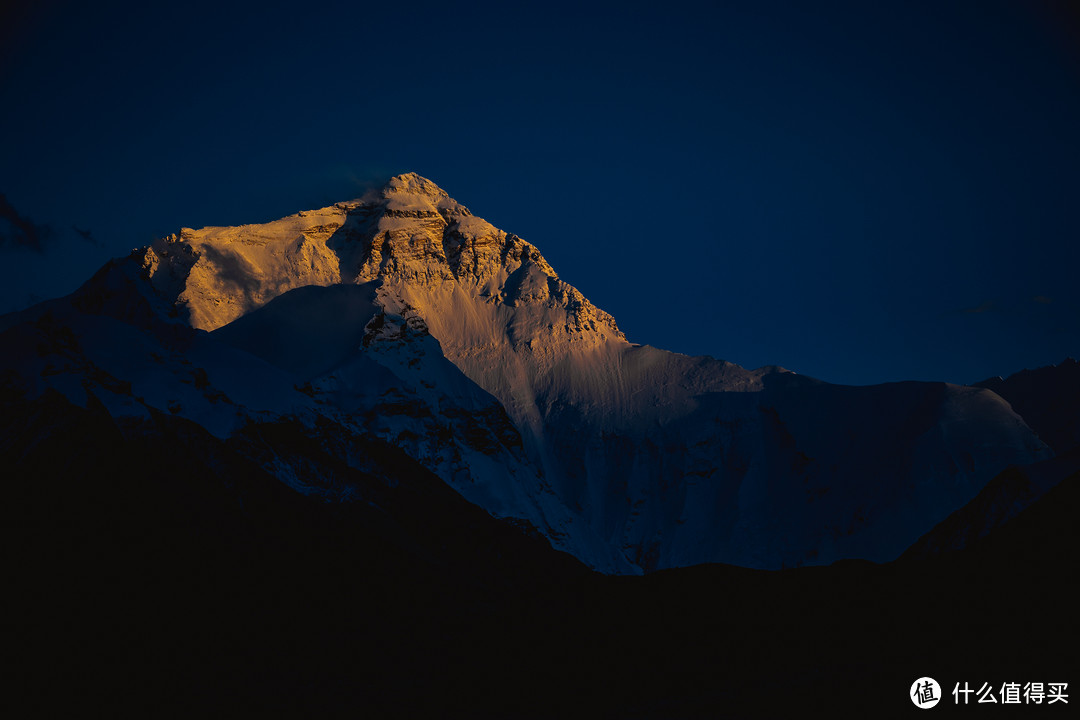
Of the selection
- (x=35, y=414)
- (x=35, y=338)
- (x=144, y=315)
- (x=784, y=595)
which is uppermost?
(x=144, y=315)

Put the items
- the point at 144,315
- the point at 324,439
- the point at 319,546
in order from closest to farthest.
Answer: the point at 319,546 < the point at 324,439 < the point at 144,315

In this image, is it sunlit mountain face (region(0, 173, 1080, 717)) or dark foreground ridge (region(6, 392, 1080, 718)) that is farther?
sunlit mountain face (region(0, 173, 1080, 717))

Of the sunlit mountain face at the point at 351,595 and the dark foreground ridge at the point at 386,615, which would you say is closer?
the dark foreground ridge at the point at 386,615

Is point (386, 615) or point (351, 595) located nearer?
point (386, 615)

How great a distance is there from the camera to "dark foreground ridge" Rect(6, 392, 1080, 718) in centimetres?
9375

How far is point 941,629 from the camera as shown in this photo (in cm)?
9631

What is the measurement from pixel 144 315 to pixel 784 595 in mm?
121508

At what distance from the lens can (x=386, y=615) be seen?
5128 inches

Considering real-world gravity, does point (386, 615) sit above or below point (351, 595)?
below

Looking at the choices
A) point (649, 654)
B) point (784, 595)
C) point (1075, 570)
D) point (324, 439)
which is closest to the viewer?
point (1075, 570)

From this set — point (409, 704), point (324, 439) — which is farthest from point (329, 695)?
point (324, 439)

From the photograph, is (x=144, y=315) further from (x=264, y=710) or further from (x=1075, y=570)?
(x=1075, y=570)

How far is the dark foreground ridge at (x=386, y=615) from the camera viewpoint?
93.8 m

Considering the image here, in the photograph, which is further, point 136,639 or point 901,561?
point 901,561
